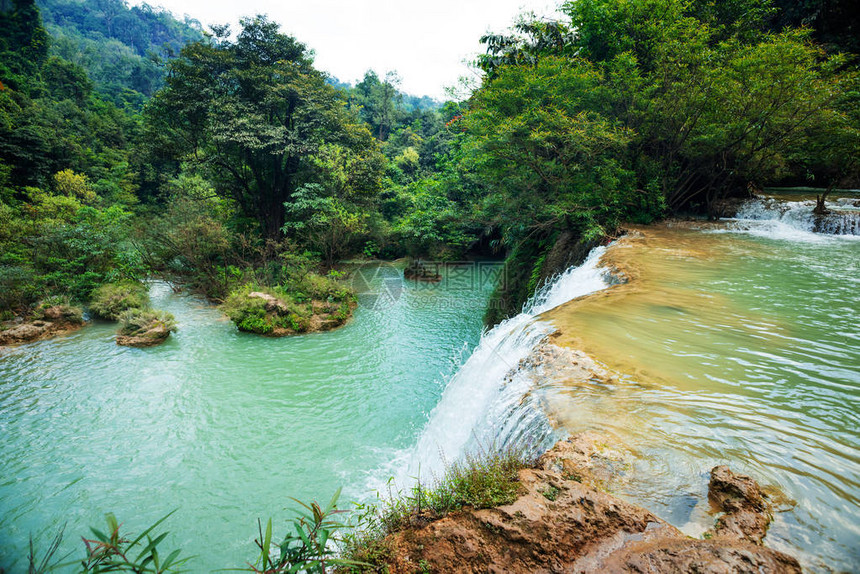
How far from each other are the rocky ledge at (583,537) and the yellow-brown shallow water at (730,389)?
146 mm

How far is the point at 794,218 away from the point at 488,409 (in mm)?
11675

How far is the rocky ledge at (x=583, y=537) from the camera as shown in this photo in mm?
1581

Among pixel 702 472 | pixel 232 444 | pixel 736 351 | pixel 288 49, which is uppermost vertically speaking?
pixel 288 49

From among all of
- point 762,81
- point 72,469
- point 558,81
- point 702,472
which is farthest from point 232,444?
point 762,81

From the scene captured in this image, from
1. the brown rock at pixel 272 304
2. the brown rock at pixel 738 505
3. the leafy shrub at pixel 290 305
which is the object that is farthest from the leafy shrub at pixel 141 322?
the brown rock at pixel 738 505

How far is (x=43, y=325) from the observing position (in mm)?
9516

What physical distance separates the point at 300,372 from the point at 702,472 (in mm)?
7869

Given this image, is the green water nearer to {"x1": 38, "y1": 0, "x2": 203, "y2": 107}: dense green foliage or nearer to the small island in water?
the small island in water

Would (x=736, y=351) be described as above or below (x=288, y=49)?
below

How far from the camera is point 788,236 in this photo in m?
8.77

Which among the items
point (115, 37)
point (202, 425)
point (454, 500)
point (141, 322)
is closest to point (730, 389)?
point (454, 500)

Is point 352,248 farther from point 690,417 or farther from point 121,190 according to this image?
point 121,190

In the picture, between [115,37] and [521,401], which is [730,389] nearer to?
[521,401]

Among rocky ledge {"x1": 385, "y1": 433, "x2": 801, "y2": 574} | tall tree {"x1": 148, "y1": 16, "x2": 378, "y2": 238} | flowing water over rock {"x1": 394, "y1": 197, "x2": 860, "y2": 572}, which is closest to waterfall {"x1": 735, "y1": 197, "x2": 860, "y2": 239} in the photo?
flowing water over rock {"x1": 394, "y1": 197, "x2": 860, "y2": 572}
